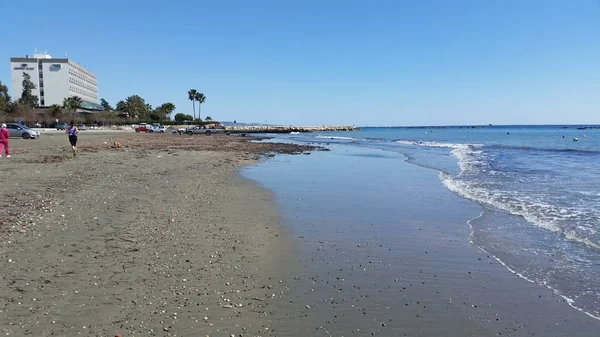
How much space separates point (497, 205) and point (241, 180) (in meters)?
9.82

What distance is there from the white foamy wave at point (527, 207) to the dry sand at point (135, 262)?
6328 millimetres

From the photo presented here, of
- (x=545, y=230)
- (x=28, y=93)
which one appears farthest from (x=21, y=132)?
(x=28, y=93)

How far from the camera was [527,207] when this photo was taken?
12102mm

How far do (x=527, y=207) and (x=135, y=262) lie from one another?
35.9ft

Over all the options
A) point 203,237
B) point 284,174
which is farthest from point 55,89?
point 203,237

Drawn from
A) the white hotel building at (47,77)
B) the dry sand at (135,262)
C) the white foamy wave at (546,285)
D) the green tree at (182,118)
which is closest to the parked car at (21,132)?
the dry sand at (135,262)

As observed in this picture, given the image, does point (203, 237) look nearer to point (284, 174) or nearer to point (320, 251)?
point (320, 251)

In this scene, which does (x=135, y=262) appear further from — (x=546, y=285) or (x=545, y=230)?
(x=545, y=230)

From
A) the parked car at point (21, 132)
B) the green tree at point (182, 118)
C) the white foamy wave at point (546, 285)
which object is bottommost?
the white foamy wave at point (546, 285)

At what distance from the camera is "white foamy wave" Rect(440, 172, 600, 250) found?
9.25 m

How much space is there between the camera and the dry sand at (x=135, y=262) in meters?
4.59

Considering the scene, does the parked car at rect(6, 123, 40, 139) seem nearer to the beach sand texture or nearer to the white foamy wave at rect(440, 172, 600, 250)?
the beach sand texture

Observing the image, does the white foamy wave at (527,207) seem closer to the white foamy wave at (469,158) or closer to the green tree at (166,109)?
the white foamy wave at (469,158)

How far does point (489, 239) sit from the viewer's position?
8703mm
